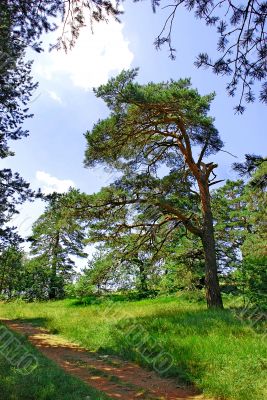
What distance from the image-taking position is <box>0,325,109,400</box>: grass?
5.48 metres

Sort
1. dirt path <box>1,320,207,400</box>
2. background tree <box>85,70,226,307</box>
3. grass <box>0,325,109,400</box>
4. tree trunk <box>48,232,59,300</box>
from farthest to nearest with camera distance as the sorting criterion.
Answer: tree trunk <box>48,232,59,300</box>
background tree <box>85,70,226,307</box>
dirt path <box>1,320,207,400</box>
grass <box>0,325,109,400</box>

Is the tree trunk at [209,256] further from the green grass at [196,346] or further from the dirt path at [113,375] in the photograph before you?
the dirt path at [113,375]

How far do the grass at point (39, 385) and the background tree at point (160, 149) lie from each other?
334 inches

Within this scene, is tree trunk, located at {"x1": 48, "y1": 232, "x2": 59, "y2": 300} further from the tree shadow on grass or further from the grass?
the grass

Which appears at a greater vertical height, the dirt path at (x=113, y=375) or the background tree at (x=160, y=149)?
the background tree at (x=160, y=149)

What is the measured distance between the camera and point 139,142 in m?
15.5

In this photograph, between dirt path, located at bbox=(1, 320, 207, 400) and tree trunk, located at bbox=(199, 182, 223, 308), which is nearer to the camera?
dirt path, located at bbox=(1, 320, 207, 400)

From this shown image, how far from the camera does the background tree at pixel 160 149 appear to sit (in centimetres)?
1356

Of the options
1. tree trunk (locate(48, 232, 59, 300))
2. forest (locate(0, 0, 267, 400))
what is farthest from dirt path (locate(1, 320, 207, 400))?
tree trunk (locate(48, 232, 59, 300))

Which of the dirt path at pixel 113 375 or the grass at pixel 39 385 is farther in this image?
the dirt path at pixel 113 375

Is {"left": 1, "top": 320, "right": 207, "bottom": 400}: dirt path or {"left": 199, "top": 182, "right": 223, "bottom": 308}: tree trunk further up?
{"left": 199, "top": 182, "right": 223, "bottom": 308}: tree trunk

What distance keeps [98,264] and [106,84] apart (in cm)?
722

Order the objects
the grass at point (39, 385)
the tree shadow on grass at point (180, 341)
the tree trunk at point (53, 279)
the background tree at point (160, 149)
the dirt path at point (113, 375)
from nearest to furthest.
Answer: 1. the grass at point (39, 385)
2. the dirt path at point (113, 375)
3. the tree shadow on grass at point (180, 341)
4. the background tree at point (160, 149)
5. the tree trunk at point (53, 279)

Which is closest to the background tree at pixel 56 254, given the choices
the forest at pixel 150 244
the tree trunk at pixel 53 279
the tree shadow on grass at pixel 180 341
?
the tree trunk at pixel 53 279
